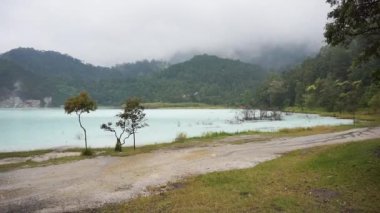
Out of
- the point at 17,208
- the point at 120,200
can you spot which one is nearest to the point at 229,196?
the point at 120,200

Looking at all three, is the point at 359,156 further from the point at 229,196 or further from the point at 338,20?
the point at 229,196

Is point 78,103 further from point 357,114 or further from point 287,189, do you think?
point 357,114

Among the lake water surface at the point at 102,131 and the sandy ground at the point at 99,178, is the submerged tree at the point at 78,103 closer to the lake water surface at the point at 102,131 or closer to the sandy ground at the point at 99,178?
the sandy ground at the point at 99,178

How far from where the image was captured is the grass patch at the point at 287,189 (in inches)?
611

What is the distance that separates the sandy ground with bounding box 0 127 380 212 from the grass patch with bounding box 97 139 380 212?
181 cm

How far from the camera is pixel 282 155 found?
2906cm

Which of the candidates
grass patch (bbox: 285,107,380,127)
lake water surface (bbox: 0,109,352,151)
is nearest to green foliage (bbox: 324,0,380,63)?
lake water surface (bbox: 0,109,352,151)

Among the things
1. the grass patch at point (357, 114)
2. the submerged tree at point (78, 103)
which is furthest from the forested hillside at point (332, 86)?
the submerged tree at point (78, 103)

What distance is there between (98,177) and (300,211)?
13432 millimetres

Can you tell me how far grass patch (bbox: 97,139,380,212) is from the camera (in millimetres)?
15531

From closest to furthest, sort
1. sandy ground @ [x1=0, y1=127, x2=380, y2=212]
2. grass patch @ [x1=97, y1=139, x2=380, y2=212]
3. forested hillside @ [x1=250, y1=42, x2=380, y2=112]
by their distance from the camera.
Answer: grass patch @ [x1=97, y1=139, x2=380, y2=212] < sandy ground @ [x1=0, y1=127, x2=380, y2=212] < forested hillside @ [x1=250, y1=42, x2=380, y2=112]

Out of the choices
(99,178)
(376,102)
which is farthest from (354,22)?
(376,102)

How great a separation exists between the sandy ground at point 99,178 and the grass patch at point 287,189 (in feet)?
5.93

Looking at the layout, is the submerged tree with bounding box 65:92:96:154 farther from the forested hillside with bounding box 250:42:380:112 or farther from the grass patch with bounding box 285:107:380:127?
the forested hillside with bounding box 250:42:380:112
